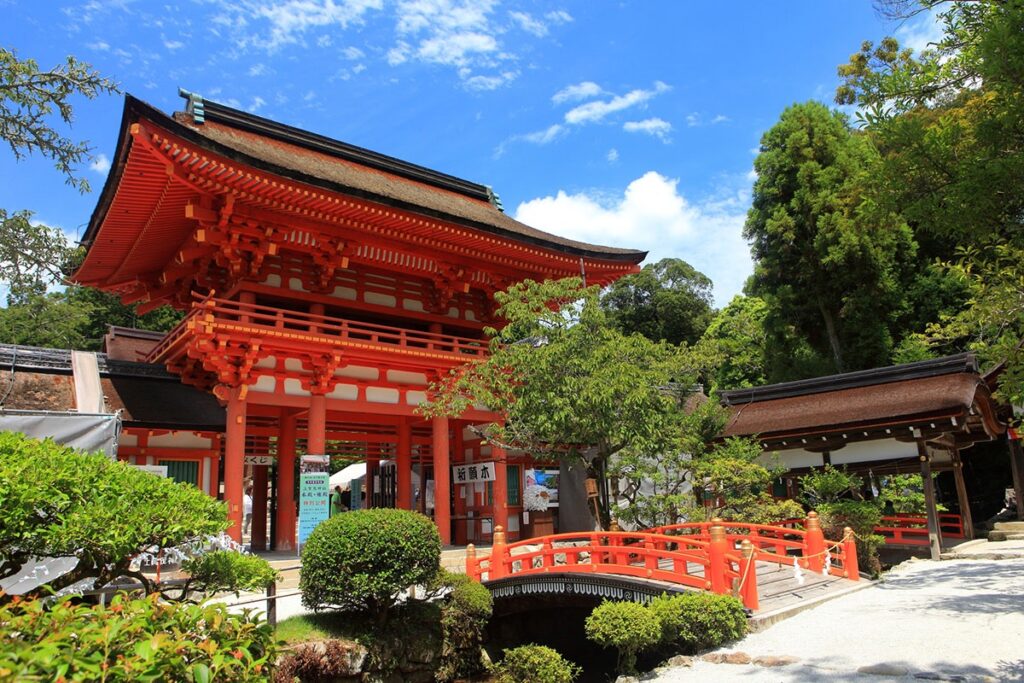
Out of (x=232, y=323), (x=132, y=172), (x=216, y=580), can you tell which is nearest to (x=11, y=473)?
(x=216, y=580)

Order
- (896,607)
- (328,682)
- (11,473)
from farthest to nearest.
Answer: (896,607) → (328,682) → (11,473)

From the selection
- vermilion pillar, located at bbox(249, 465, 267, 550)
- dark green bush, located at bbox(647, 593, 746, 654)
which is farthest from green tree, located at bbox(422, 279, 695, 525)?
vermilion pillar, located at bbox(249, 465, 267, 550)

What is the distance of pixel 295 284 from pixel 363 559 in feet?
26.2

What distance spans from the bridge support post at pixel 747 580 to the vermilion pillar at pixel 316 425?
27.6ft

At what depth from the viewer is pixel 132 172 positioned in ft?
41.7

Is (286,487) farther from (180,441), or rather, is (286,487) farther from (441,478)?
(441,478)

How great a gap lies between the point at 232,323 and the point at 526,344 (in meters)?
5.66

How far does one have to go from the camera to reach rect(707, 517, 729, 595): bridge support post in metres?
9.83

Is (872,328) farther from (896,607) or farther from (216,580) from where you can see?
(216,580)

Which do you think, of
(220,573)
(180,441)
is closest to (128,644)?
(220,573)

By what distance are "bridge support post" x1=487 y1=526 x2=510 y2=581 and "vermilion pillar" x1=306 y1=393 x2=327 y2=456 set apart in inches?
160

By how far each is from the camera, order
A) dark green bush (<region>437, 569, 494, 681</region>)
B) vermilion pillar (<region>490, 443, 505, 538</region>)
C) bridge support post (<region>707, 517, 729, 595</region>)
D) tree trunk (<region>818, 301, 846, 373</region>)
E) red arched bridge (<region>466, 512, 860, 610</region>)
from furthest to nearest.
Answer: tree trunk (<region>818, 301, 846, 373</region>)
vermilion pillar (<region>490, 443, 505, 538</region>)
dark green bush (<region>437, 569, 494, 681</region>)
red arched bridge (<region>466, 512, 860, 610</region>)
bridge support post (<region>707, 517, 729, 595</region>)

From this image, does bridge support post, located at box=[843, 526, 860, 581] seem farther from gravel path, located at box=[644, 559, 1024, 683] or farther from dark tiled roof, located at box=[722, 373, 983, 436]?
dark tiled roof, located at box=[722, 373, 983, 436]

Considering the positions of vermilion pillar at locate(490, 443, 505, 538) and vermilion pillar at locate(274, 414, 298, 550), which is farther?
vermilion pillar at locate(490, 443, 505, 538)
